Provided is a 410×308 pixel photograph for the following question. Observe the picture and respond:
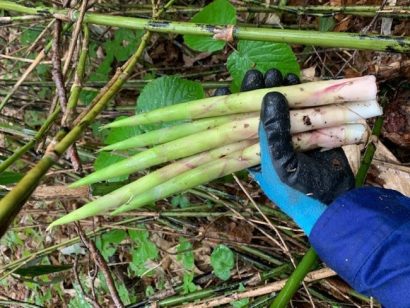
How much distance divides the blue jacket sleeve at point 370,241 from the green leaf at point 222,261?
2.20ft

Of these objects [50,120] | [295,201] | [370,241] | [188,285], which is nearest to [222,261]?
[188,285]

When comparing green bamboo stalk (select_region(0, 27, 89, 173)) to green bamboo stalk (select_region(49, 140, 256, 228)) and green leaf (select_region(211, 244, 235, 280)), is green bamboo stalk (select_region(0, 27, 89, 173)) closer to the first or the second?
green bamboo stalk (select_region(49, 140, 256, 228))

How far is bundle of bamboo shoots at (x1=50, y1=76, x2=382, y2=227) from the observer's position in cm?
101

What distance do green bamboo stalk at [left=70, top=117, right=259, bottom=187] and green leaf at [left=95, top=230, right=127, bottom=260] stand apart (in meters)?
0.94

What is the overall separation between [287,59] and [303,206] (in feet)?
1.11

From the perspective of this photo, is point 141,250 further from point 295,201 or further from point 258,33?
point 258,33

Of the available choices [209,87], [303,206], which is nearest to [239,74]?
[303,206]

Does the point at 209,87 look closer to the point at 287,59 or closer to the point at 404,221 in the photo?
the point at 287,59

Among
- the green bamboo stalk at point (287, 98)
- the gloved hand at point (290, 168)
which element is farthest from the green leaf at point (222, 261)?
the green bamboo stalk at point (287, 98)

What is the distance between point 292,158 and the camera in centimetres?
105

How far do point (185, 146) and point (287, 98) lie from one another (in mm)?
223

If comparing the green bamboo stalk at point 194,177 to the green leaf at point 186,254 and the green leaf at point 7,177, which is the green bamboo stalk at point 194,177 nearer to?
the green leaf at point 7,177

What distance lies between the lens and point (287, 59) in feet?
3.88

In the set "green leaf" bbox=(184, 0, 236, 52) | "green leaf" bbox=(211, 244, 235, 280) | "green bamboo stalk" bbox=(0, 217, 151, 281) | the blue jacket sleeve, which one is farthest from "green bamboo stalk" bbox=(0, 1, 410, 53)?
"green leaf" bbox=(211, 244, 235, 280)
